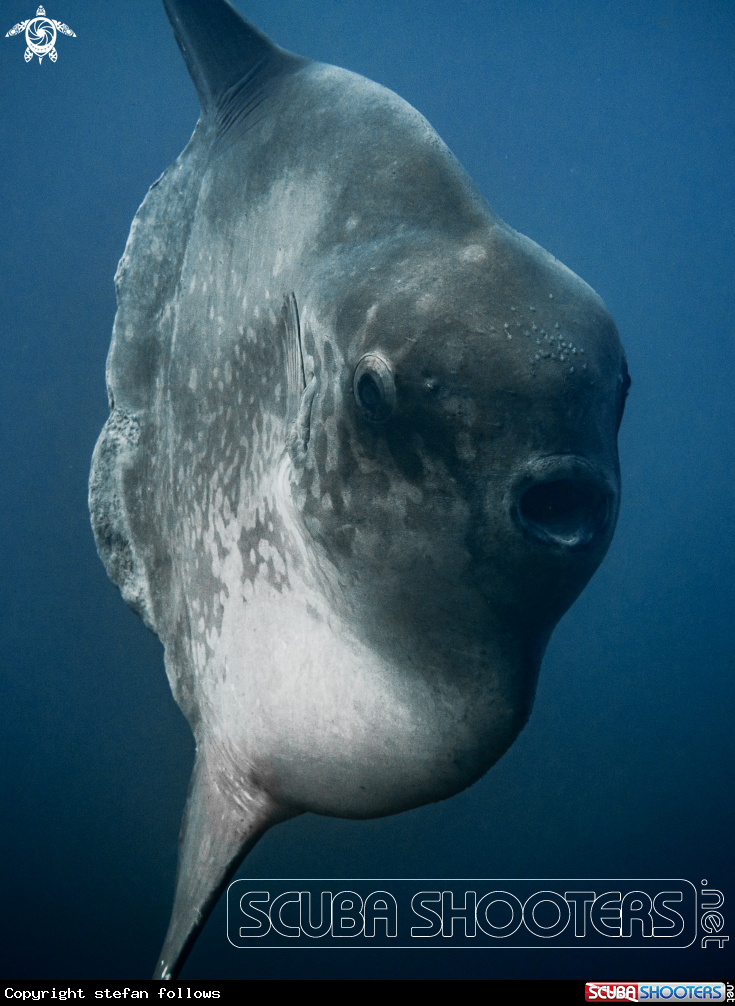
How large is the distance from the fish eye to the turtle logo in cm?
389

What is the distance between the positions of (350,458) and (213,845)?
1.04 m

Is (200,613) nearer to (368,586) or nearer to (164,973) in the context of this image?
(368,586)

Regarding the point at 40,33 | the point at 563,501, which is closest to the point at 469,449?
the point at 563,501

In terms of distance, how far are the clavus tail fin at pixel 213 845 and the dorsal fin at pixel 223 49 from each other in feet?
5.19

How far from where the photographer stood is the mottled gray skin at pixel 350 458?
95 cm

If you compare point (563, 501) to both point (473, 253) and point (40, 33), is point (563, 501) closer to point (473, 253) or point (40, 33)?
point (473, 253)

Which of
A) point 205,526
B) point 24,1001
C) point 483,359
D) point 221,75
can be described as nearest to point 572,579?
point 483,359

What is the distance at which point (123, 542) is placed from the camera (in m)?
1.97

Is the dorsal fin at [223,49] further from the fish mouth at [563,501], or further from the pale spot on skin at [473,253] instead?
the fish mouth at [563,501]

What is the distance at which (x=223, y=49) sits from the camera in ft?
5.37

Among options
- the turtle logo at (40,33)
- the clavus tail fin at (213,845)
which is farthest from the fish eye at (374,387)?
the turtle logo at (40,33)
